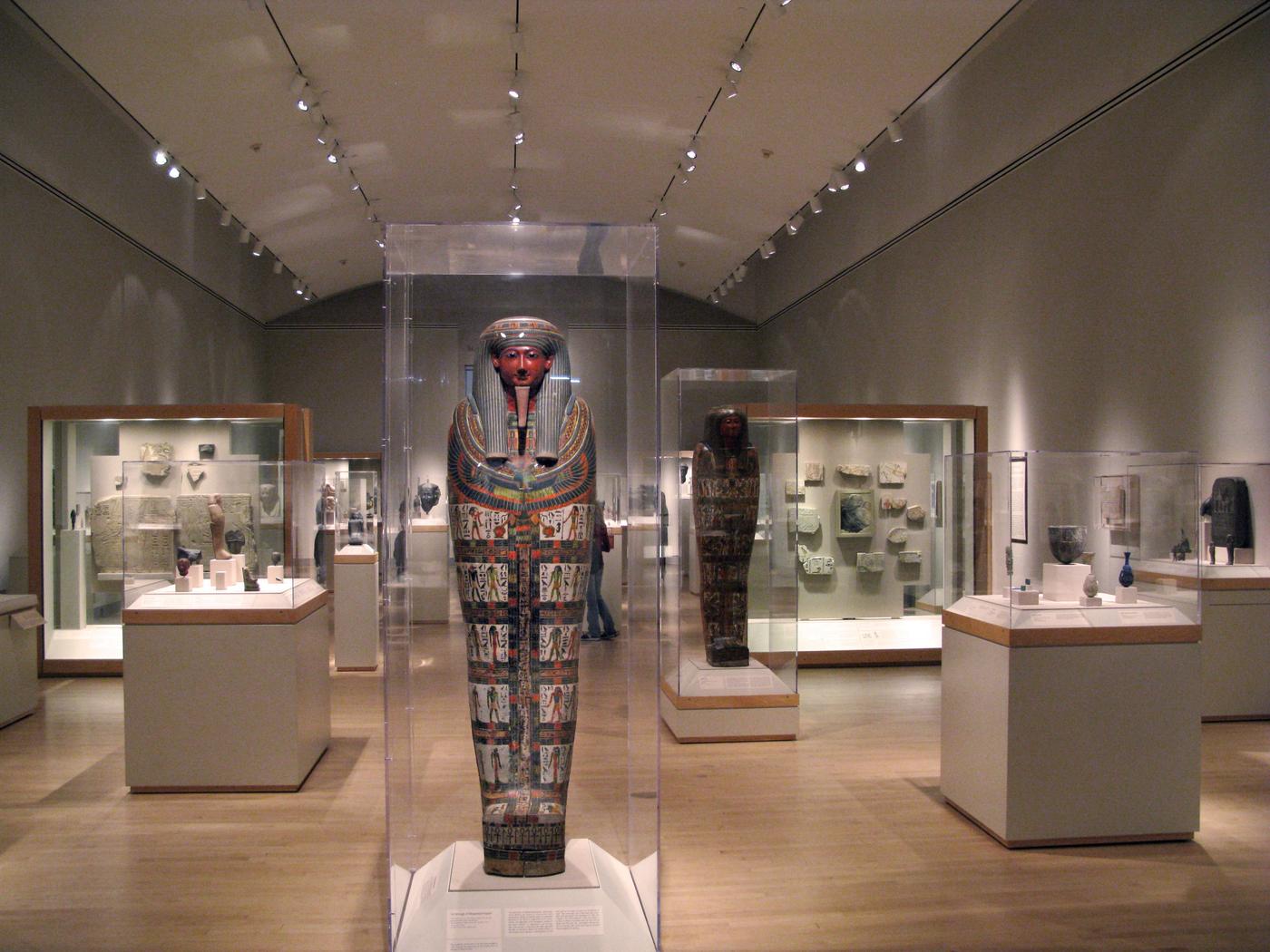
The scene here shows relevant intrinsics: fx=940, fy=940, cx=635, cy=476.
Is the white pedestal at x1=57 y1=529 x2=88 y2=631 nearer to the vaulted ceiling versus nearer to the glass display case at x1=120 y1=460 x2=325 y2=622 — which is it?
the glass display case at x1=120 y1=460 x2=325 y2=622

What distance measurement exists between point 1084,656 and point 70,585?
24.7ft

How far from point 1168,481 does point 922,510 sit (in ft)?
13.5

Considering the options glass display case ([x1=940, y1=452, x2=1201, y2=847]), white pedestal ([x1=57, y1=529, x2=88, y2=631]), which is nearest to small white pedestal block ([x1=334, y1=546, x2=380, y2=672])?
white pedestal ([x1=57, y1=529, x2=88, y2=631])

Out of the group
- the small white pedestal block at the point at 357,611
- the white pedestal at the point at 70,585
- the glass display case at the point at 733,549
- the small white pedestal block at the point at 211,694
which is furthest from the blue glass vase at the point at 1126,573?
the white pedestal at the point at 70,585

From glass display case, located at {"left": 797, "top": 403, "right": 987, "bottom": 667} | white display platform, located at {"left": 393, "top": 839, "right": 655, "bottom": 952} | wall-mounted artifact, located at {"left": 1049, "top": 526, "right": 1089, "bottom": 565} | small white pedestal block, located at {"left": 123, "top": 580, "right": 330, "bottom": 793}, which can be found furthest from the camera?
glass display case, located at {"left": 797, "top": 403, "right": 987, "bottom": 667}

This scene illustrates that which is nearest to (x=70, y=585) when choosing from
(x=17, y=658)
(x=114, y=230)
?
(x=17, y=658)

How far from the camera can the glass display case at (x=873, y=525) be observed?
8.12m

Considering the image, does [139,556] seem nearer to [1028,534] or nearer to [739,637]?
[739,637]

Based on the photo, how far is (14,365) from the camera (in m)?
7.71

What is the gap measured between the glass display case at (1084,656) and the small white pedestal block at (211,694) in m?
3.33

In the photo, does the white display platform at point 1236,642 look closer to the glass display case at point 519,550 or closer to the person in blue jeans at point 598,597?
the person in blue jeans at point 598,597

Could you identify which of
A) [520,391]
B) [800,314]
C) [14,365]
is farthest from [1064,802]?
[800,314]

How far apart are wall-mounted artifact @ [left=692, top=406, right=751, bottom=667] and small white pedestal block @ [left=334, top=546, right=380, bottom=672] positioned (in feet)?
9.90

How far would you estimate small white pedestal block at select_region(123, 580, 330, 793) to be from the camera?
15.4 feet
